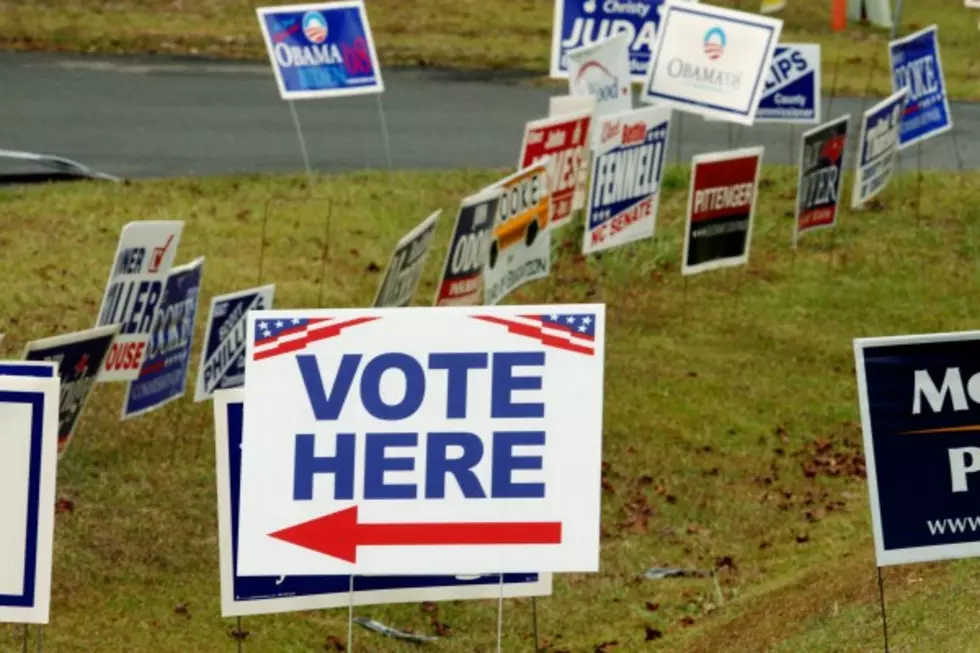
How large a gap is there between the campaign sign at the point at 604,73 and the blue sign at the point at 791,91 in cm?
192

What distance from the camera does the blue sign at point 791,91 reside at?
1950cm

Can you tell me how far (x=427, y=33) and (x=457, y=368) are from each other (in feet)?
72.7

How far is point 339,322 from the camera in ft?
24.4

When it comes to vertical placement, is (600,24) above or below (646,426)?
above

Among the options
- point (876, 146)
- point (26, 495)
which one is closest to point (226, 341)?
point (26, 495)

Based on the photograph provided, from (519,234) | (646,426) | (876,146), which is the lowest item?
(646,426)

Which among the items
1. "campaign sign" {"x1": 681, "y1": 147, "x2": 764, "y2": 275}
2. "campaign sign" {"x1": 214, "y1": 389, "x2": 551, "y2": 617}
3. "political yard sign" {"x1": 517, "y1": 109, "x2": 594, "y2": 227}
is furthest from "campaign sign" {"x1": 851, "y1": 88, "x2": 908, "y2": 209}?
"campaign sign" {"x1": 214, "y1": 389, "x2": 551, "y2": 617}

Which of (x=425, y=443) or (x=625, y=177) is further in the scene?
(x=625, y=177)

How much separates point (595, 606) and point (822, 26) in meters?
21.4

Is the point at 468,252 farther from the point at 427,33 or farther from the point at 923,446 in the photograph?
the point at 427,33

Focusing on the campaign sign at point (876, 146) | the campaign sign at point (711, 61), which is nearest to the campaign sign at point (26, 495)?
the campaign sign at point (711, 61)

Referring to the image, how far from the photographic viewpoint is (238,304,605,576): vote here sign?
Answer: 736 centimetres

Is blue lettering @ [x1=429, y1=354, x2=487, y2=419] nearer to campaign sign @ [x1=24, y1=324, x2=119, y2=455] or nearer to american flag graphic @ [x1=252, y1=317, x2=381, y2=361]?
Answer: american flag graphic @ [x1=252, y1=317, x2=381, y2=361]

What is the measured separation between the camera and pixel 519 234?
44.3 feet
